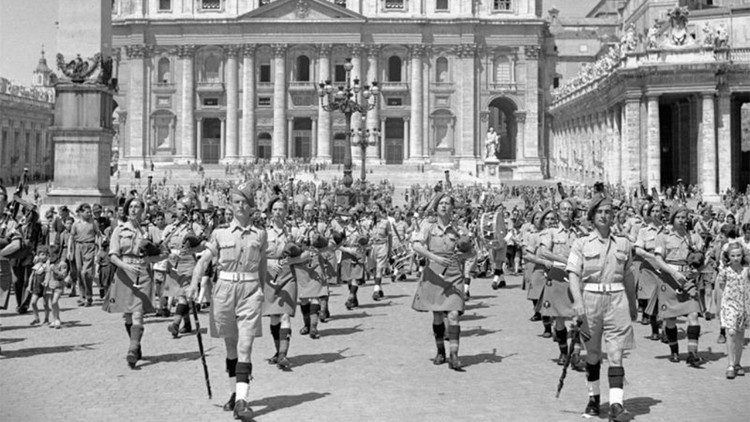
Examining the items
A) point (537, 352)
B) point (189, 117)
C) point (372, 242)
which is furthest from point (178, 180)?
point (537, 352)

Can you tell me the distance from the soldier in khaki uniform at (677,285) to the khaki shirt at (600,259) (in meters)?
2.27

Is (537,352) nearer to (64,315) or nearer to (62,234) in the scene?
(64,315)

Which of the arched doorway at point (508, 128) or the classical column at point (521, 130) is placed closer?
the classical column at point (521, 130)

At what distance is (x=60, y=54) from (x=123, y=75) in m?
63.0

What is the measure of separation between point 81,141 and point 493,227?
35.6 feet

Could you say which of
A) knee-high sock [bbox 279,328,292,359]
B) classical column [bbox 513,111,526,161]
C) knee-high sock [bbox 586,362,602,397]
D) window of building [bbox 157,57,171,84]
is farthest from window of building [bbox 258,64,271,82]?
knee-high sock [bbox 586,362,602,397]

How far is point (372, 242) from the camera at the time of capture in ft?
64.4

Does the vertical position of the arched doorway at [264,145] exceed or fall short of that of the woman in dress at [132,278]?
it exceeds it

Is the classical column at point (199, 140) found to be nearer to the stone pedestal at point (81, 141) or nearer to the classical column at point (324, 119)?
the classical column at point (324, 119)

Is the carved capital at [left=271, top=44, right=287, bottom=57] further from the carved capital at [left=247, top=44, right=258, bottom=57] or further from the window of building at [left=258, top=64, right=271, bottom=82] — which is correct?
the window of building at [left=258, top=64, right=271, bottom=82]

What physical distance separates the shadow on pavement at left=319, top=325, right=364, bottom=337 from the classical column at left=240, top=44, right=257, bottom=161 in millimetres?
63830

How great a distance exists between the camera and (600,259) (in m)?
8.64

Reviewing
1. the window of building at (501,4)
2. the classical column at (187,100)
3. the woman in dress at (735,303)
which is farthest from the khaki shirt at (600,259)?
the window of building at (501,4)

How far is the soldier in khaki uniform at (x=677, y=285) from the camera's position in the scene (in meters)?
11.3
